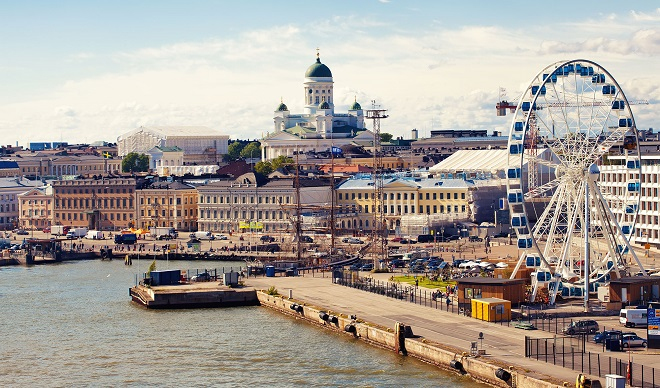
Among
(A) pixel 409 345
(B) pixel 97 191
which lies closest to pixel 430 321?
(A) pixel 409 345

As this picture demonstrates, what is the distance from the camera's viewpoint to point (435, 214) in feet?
316

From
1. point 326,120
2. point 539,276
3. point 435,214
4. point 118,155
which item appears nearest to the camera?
point 539,276

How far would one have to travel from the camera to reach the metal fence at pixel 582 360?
35.2m

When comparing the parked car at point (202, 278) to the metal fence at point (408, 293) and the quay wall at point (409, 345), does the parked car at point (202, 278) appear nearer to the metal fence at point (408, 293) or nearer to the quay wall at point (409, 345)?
the metal fence at point (408, 293)

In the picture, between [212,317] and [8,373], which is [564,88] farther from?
[8,373]

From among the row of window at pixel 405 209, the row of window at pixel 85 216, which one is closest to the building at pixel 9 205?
the row of window at pixel 85 216

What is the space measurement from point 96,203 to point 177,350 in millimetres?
67244

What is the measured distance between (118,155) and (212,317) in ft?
417

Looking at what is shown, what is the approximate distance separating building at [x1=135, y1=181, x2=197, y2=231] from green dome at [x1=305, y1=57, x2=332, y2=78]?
6184cm

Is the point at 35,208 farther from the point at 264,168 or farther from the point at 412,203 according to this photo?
the point at 412,203

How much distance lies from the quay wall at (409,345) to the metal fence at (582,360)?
165cm

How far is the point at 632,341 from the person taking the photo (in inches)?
1583

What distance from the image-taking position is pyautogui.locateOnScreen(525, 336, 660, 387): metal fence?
35.2 metres

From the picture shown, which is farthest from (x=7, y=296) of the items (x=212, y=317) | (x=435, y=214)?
(x=435, y=214)
